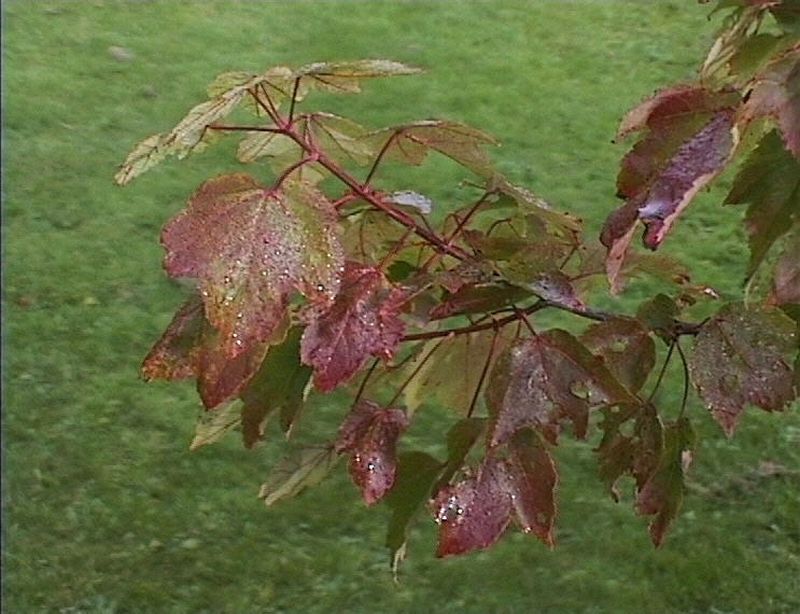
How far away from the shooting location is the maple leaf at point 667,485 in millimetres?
843

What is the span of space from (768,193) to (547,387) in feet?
0.56

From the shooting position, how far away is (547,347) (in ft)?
2.38

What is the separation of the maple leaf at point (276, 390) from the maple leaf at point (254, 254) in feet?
0.53

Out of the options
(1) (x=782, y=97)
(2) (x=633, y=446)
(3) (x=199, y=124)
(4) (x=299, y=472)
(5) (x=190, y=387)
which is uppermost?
(1) (x=782, y=97)

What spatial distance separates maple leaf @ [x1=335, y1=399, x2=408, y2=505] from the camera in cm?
78

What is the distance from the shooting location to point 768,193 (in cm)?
68

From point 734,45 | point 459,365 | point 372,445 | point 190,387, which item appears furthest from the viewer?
point 190,387

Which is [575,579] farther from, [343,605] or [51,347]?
[51,347]

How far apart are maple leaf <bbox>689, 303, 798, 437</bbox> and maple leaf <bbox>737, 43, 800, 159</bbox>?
7.5 inches

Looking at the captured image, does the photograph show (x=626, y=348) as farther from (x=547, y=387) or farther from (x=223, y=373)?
(x=223, y=373)

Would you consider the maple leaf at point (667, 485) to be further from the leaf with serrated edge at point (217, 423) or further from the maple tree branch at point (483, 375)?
the leaf with serrated edge at point (217, 423)

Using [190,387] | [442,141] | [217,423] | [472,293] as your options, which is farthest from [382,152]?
[190,387]

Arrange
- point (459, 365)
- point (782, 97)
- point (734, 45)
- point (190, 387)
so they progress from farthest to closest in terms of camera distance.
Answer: point (190, 387) < point (459, 365) < point (734, 45) < point (782, 97)

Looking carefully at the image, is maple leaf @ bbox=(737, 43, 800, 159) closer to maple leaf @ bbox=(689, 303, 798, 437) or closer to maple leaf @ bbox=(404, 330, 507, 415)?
maple leaf @ bbox=(689, 303, 798, 437)
